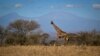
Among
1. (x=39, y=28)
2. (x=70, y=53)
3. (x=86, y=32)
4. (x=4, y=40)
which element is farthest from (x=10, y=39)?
(x=70, y=53)

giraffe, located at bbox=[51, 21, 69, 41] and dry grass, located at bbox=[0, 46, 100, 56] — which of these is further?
giraffe, located at bbox=[51, 21, 69, 41]

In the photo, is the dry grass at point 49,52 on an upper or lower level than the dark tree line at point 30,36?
lower

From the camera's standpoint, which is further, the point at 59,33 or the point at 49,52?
the point at 59,33

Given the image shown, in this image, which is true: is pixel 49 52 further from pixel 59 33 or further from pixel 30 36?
pixel 30 36

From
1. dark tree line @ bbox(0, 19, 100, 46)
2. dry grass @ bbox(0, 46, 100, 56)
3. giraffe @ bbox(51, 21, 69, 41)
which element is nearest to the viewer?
dry grass @ bbox(0, 46, 100, 56)

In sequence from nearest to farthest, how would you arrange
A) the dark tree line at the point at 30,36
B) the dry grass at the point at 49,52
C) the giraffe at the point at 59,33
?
the dry grass at the point at 49,52, the giraffe at the point at 59,33, the dark tree line at the point at 30,36

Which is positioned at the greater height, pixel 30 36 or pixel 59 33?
pixel 59 33

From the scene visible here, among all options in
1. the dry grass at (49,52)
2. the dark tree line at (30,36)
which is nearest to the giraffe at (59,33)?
the dark tree line at (30,36)

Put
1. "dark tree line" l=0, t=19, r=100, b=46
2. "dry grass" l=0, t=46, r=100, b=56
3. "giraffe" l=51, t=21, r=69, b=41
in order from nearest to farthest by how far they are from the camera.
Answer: "dry grass" l=0, t=46, r=100, b=56, "giraffe" l=51, t=21, r=69, b=41, "dark tree line" l=0, t=19, r=100, b=46

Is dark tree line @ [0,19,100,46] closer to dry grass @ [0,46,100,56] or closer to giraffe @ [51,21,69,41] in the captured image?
giraffe @ [51,21,69,41]

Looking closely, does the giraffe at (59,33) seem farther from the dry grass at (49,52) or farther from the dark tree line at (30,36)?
the dry grass at (49,52)

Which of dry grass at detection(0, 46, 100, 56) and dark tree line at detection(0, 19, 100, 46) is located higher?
dark tree line at detection(0, 19, 100, 46)

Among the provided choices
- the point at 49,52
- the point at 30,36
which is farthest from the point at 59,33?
the point at 49,52

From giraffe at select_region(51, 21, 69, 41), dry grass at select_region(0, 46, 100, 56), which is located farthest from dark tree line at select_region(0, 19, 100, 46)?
dry grass at select_region(0, 46, 100, 56)
